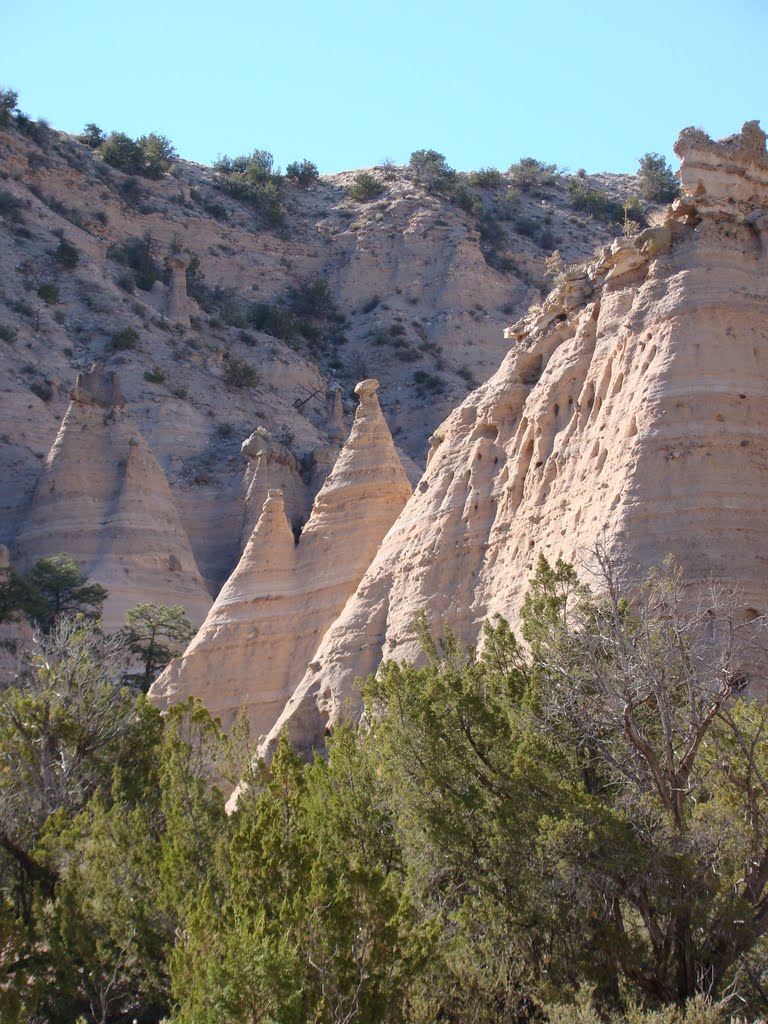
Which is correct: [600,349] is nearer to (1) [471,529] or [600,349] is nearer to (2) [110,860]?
(1) [471,529]

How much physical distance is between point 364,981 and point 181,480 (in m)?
41.5

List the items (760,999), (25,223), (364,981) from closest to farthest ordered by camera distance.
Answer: (364,981)
(760,999)
(25,223)

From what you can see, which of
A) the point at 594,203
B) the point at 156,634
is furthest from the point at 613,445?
the point at 594,203

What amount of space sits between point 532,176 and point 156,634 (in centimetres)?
6752

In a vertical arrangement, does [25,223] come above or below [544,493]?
above

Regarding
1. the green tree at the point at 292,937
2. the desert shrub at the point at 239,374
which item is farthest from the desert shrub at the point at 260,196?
the green tree at the point at 292,937

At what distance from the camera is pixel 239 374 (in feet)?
203

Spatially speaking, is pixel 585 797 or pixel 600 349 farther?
pixel 600 349

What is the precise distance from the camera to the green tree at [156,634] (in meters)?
37.6

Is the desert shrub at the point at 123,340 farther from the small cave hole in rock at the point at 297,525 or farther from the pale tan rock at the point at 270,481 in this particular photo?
the small cave hole in rock at the point at 297,525

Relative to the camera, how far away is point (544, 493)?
21.5 metres

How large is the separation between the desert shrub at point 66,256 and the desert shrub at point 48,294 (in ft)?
9.44

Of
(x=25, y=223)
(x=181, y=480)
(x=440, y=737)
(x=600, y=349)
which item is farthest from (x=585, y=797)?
(x=25, y=223)

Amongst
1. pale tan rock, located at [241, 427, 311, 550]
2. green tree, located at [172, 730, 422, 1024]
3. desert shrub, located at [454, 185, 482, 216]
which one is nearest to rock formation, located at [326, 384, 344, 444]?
pale tan rock, located at [241, 427, 311, 550]
